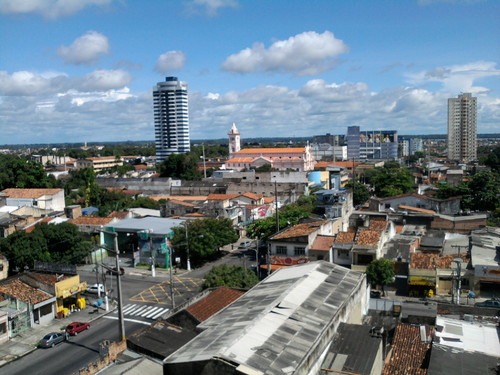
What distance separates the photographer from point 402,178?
232 ft

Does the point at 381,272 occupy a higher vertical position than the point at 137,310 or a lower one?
higher

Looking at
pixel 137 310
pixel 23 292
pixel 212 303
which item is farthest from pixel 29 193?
pixel 212 303

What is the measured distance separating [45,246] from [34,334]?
12203 mm

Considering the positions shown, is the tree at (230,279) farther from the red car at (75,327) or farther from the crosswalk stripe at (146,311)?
the red car at (75,327)

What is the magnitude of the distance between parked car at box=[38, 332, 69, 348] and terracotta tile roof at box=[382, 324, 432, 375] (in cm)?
1699

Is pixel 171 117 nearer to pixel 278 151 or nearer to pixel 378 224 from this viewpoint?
pixel 278 151

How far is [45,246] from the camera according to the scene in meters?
36.7

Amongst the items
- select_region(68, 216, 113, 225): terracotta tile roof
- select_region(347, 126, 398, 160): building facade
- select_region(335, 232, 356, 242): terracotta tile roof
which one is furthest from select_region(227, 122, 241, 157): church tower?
select_region(335, 232, 356, 242): terracotta tile roof

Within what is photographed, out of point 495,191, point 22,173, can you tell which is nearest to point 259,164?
point 22,173

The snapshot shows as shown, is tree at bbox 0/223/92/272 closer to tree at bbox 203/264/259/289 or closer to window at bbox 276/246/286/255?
tree at bbox 203/264/259/289

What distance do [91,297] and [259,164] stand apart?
2830 inches

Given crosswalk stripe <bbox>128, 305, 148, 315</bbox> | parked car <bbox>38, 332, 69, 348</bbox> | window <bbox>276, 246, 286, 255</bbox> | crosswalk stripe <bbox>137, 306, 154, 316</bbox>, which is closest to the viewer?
parked car <bbox>38, 332, 69, 348</bbox>

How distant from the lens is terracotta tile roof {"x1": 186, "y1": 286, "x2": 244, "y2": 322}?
20.0 metres

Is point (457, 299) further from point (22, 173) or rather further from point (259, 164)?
point (259, 164)
